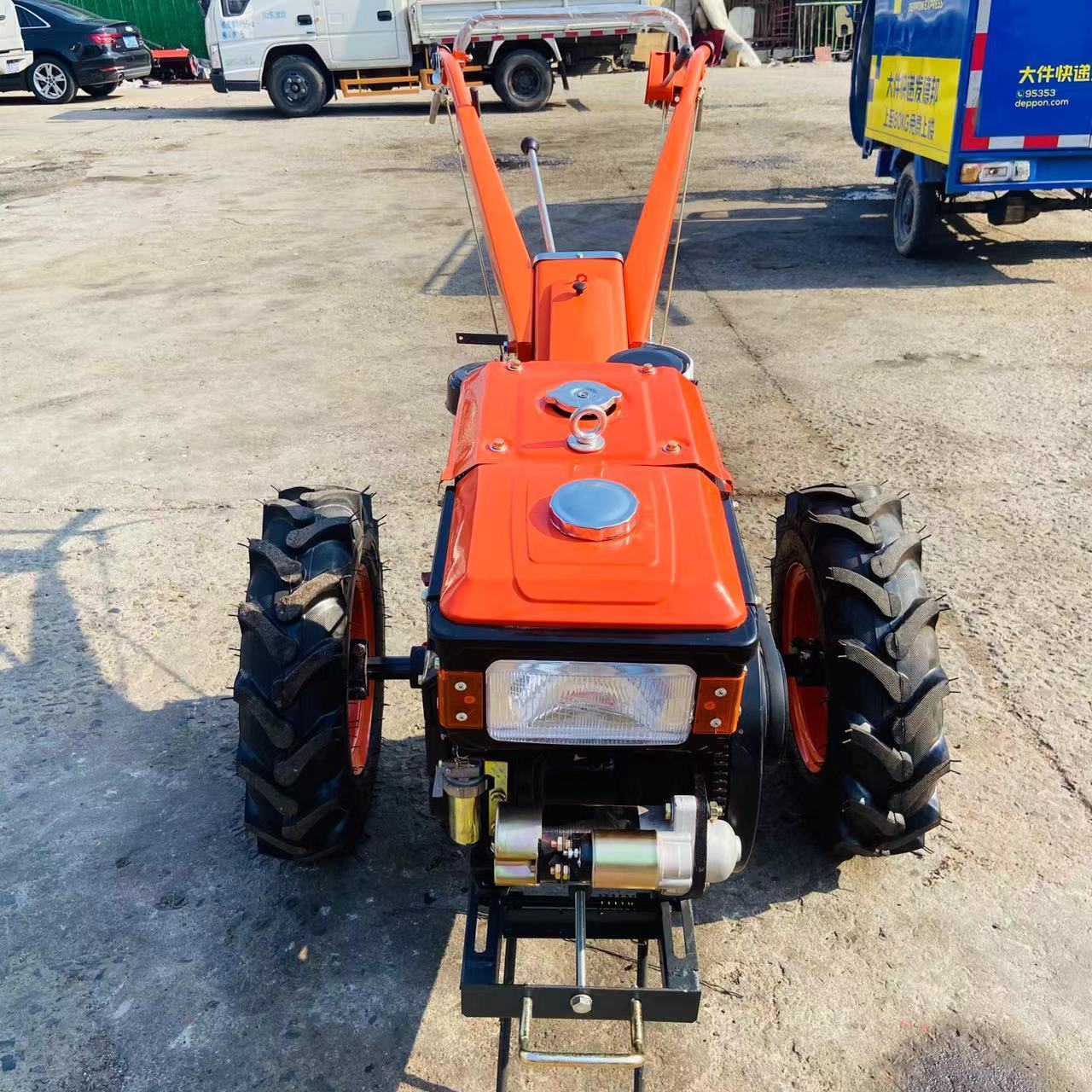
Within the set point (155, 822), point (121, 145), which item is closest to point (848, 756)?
point (155, 822)

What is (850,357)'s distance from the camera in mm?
6531

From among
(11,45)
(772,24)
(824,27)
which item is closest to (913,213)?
(11,45)

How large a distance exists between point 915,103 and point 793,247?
147 centimetres

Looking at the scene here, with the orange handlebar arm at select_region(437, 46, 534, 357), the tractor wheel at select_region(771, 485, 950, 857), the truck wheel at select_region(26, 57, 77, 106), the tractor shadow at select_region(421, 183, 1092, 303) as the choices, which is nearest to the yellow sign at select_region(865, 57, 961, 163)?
the tractor shadow at select_region(421, 183, 1092, 303)

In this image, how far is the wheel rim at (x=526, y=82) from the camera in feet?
54.7

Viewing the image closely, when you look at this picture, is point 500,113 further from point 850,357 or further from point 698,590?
point 698,590

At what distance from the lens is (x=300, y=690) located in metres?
→ 2.45

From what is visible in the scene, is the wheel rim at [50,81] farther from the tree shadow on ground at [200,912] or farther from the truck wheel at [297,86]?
the tree shadow on ground at [200,912]

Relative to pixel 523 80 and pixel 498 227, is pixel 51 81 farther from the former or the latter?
pixel 498 227

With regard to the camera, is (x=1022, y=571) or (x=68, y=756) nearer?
(x=68, y=756)

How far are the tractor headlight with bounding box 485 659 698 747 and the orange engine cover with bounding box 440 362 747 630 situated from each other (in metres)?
0.10

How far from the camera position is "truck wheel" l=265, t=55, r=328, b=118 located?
16812mm

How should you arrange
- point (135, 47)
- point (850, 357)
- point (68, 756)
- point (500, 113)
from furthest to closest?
point (135, 47)
point (500, 113)
point (850, 357)
point (68, 756)

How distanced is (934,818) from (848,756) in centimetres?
27
